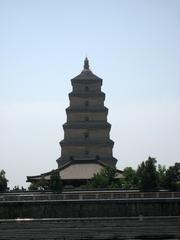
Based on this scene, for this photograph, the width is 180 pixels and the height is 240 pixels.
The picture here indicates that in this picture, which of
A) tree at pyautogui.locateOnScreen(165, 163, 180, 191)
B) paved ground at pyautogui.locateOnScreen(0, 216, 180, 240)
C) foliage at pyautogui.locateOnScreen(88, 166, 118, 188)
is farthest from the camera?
foliage at pyautogui.locateOnScreen(88, 166, 118, 188)

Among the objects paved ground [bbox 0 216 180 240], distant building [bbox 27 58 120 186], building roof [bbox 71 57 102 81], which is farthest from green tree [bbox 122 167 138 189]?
paved ground [bbox 0 216 180 240]

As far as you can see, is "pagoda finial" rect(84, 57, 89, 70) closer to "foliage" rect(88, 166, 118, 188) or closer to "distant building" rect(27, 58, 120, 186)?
"distant building" rect(27, 58, 120, 186)

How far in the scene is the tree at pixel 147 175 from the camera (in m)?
45.7

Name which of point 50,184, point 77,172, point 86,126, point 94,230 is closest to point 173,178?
point 50,184

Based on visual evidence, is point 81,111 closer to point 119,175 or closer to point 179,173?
point 119,175

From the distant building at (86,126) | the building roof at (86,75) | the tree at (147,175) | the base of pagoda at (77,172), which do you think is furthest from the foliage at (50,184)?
the building roof at (86,75)

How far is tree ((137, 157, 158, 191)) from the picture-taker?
1800 inches

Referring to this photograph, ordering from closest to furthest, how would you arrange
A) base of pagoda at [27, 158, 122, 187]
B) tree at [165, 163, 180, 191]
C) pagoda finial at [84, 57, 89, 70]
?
tree at [165, 163, 180, 191], base of pagoda at [27, 158, 122, 187], pagoda finial at [84, 57, 89, 70]

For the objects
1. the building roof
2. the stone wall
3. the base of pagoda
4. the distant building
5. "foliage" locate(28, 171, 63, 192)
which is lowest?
the stone wall

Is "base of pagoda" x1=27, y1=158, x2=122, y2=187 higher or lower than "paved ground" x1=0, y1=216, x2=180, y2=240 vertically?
higher

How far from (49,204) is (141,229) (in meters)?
6.62

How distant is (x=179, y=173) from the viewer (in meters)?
50.5

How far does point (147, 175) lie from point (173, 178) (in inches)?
144

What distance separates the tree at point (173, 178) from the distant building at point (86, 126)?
12666 millimetres
